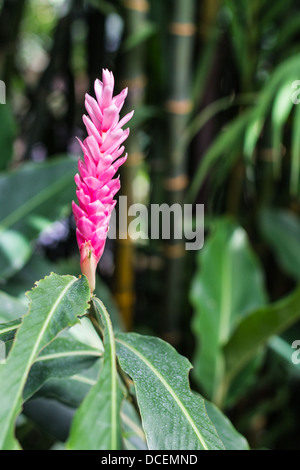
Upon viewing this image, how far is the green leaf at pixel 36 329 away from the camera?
0.21m

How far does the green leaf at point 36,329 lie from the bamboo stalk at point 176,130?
57 centimetres

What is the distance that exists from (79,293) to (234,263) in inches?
19.7

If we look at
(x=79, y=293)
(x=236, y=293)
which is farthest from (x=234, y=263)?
(x=79, y=293)

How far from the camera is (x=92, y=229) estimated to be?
0.25 m

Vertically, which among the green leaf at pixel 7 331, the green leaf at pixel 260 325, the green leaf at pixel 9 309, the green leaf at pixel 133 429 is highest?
the green leaf at pixel 7 331

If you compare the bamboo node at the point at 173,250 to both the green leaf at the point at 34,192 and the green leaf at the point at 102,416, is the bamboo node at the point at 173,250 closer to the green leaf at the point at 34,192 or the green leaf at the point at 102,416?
the green leaf at the point at 34,192

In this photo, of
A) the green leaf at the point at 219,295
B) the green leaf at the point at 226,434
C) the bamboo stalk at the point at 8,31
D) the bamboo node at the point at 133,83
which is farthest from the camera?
the bamboo stalk at the point at 8,31

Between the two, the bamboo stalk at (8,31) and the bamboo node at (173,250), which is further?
the bamboo stalk at (8,31)

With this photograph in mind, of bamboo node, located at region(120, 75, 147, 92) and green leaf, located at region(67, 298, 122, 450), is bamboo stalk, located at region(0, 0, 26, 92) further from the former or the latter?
green leaf, located at region(67, 298, 122, 450)

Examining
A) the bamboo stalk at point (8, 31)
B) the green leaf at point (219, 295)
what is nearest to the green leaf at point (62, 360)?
the green leaf at point (219, 295)

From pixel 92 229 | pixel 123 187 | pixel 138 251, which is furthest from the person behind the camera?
pixel 138 251

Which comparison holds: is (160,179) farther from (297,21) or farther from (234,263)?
(297,21)

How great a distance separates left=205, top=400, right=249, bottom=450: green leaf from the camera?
1.18 ft

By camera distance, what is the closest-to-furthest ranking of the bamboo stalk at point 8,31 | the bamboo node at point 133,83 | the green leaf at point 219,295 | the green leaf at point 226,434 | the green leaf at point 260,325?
the green leaf at point 226,434 < the green leaf at point 260,325 < the green leaf at point 219,295 < the bamboo node at point 133,83 < the bamboo stalk at point 8,31
